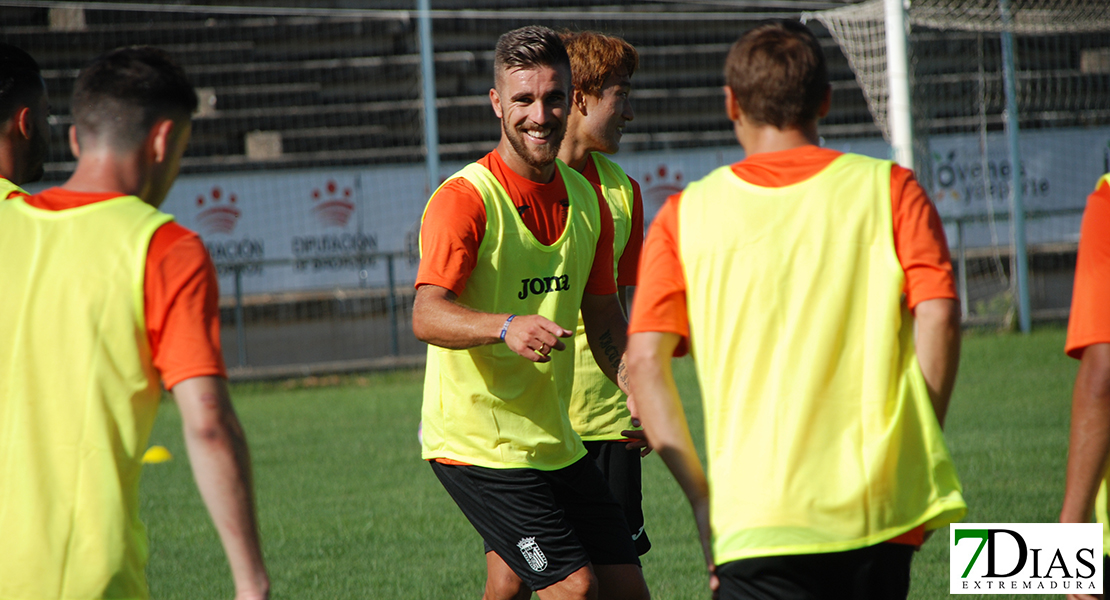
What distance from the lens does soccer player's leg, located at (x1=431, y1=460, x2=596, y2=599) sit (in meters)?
3.38

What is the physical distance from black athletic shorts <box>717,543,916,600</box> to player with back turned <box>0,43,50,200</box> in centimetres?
237

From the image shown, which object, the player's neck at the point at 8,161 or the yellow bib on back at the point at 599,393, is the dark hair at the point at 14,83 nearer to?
the player's neck at the point at 8,161

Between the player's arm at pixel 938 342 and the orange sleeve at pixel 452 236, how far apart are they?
57.1 inches

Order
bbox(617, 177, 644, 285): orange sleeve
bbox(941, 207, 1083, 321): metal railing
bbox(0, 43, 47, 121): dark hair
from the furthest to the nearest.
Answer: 1. bbox(941, 207, 1083, 321): metal railing
2. bbox(617, 177, 644, 285): orange sleeve
3. bbox(0, 43, 47, 121): dark hair

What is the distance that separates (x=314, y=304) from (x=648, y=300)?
12.1m

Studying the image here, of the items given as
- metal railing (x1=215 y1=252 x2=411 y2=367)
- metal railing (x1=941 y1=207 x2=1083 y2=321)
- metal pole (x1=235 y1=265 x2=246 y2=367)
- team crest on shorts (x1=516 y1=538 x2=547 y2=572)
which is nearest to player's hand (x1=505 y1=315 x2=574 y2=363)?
team crest on shorts (x1=516 y1=538 x2=547 y2=572)

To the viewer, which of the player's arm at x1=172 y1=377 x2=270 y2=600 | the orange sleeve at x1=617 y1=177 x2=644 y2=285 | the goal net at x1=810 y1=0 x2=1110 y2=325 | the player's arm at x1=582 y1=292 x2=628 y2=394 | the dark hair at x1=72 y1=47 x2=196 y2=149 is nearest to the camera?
the player's arm at x1=172 y1=377 x2=270 y2=600

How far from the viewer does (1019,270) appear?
13492 millimetres

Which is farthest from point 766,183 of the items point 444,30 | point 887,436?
point 444,30

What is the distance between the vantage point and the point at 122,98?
2193 millimetres

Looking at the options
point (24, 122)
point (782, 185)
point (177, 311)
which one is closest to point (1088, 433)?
point (782, 185)

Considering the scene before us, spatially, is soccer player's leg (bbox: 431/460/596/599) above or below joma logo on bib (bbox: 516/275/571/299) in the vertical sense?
below

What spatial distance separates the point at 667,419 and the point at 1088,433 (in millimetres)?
990

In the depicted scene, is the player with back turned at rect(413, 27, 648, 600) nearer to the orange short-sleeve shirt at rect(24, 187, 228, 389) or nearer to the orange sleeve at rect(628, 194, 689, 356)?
the orange sleeve at rect(628, 194, 689, 356)
